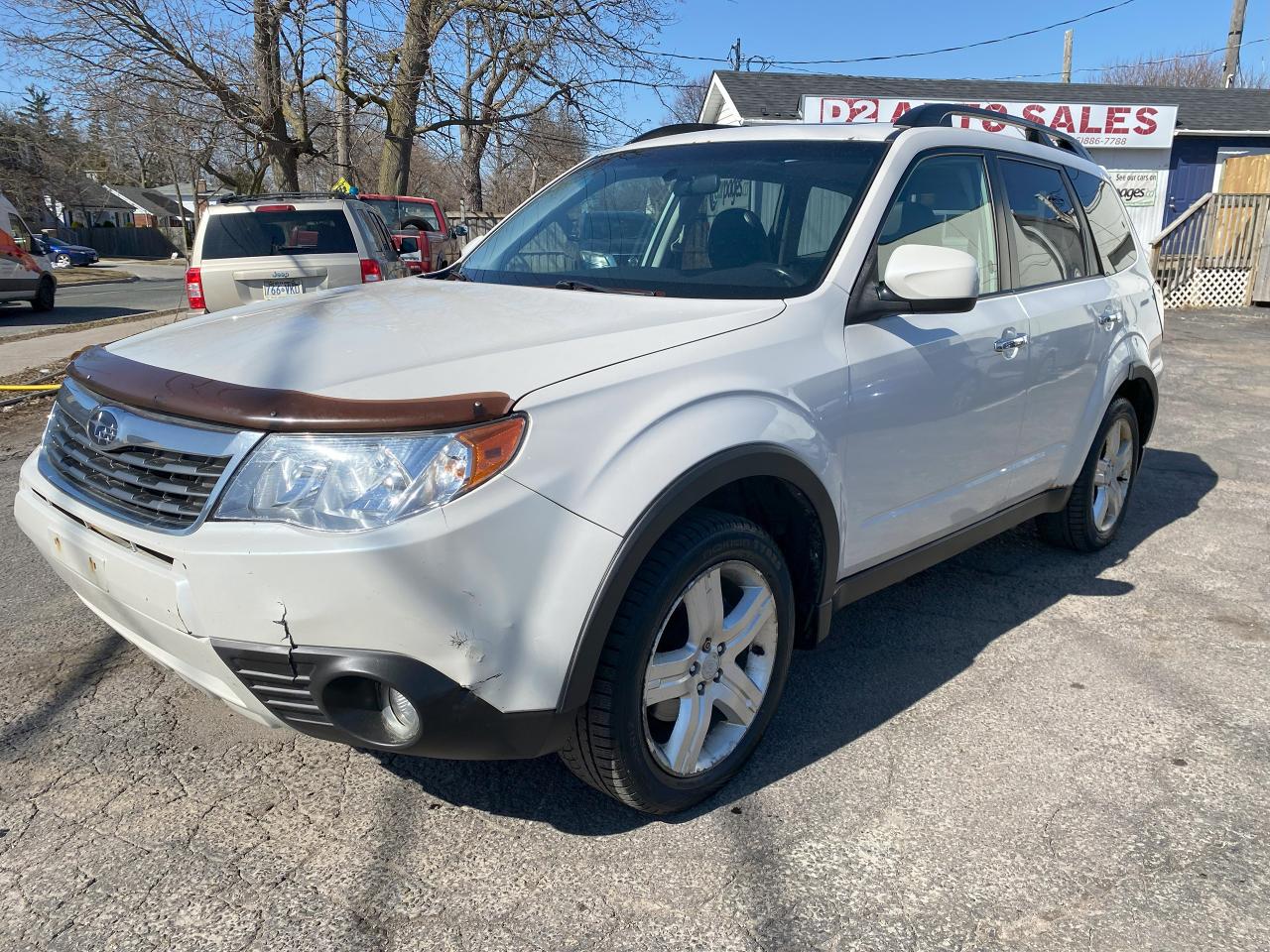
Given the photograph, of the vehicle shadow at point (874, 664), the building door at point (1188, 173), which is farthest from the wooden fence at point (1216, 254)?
the vehicle shadow at point (874, 664)

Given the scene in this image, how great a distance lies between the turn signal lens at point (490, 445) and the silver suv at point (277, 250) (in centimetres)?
772

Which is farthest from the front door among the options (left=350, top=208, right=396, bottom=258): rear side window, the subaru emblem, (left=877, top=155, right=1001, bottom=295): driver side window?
(left=350, top=208, right=396, bottom=258): rear side window

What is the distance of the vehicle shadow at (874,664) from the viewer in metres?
2.77

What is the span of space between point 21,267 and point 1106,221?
19.1 m

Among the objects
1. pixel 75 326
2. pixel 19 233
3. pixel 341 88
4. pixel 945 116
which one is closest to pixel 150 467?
pixel 945 116

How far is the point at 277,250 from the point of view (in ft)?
31.1

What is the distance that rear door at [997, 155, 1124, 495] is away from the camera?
3.79 meters

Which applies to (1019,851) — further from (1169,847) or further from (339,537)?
(339,537)

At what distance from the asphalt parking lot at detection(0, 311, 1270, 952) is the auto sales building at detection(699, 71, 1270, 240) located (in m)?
16.6

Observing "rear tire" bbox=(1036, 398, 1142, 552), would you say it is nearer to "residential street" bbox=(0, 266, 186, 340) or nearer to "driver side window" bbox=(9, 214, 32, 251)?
"residential street" bbox=(0, 266, 186, 340)

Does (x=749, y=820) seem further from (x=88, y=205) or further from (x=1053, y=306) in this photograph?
(x=88, y=205)

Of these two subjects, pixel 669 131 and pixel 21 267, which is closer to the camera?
pixel 669 131

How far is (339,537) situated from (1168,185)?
23941 mm

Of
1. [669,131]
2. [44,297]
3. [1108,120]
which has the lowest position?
[44,297]
